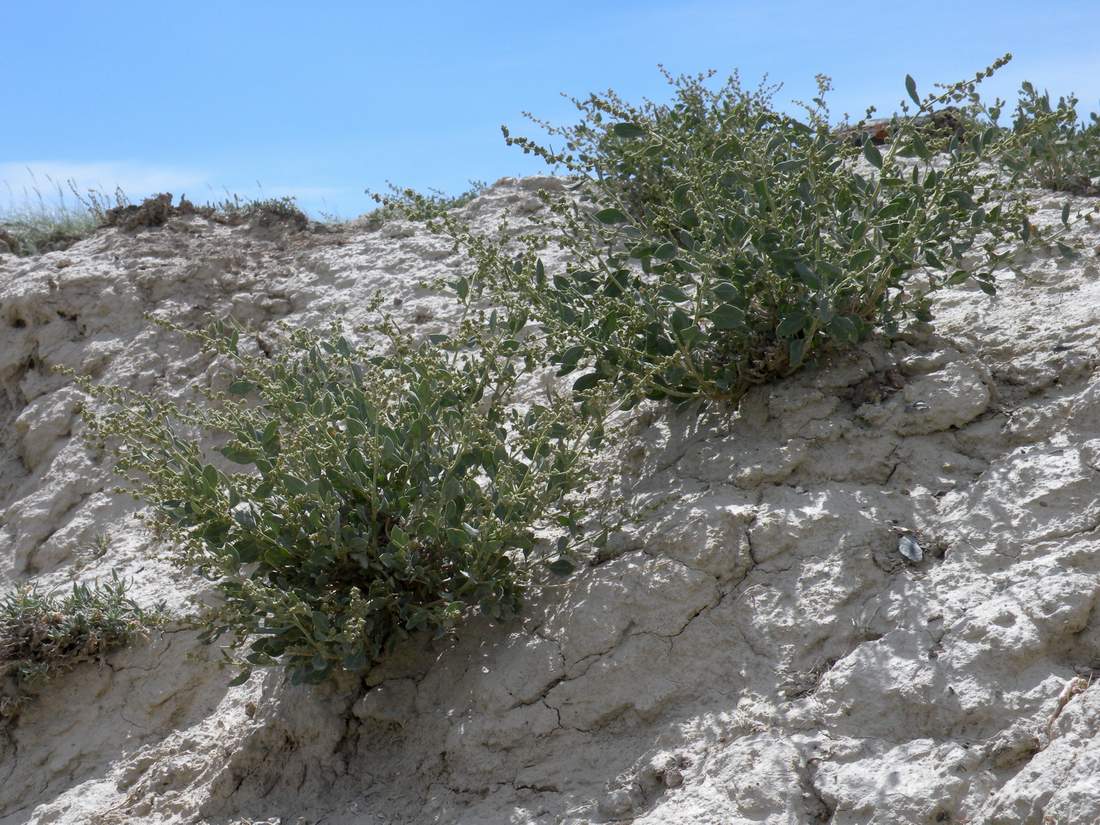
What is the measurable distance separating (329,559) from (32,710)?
5.80 ft

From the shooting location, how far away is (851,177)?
12.7 ft

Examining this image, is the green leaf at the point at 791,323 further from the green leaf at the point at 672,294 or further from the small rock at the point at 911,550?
the small rock at the point at 911,550

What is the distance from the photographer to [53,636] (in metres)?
4.38

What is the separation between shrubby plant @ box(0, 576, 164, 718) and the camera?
14.3 feet

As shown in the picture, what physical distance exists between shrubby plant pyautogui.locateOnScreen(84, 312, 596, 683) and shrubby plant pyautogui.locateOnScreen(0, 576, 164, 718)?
94 centimetres

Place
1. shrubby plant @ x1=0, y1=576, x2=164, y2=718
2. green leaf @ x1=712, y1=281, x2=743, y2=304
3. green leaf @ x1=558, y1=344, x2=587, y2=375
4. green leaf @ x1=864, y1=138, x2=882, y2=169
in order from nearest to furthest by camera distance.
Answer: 1. green leaf @ x1=712, y1=281, x2=743, y2=304
2. green leaf @ x1=864, y1=138, x2=882, y2=169
3. green leaf @ x1=558, y1=344, x2=587, y2=375
4. shrubby plant @ x1=0, y1=576, x2=164, y2=718

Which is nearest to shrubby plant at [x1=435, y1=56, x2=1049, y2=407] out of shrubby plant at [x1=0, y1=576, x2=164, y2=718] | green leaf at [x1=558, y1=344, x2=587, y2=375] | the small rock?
green leaf at [x1=558, y1=344, x2=587, y2=375]

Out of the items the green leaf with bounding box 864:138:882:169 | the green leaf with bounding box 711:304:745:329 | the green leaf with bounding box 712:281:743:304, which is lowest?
the green leaf with bounding box 711:304:745:329

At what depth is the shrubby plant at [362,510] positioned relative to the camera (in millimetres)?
3393

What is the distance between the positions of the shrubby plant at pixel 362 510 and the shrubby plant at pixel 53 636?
0.94 metres

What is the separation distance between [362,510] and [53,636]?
169 centimetres

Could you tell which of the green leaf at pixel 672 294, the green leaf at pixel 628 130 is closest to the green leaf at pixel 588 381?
the green leaf at pixel 672 294

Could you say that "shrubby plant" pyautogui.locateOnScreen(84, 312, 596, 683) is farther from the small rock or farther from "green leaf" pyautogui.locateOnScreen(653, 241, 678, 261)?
the small rock

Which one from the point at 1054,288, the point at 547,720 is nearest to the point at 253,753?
the point at 547,720
